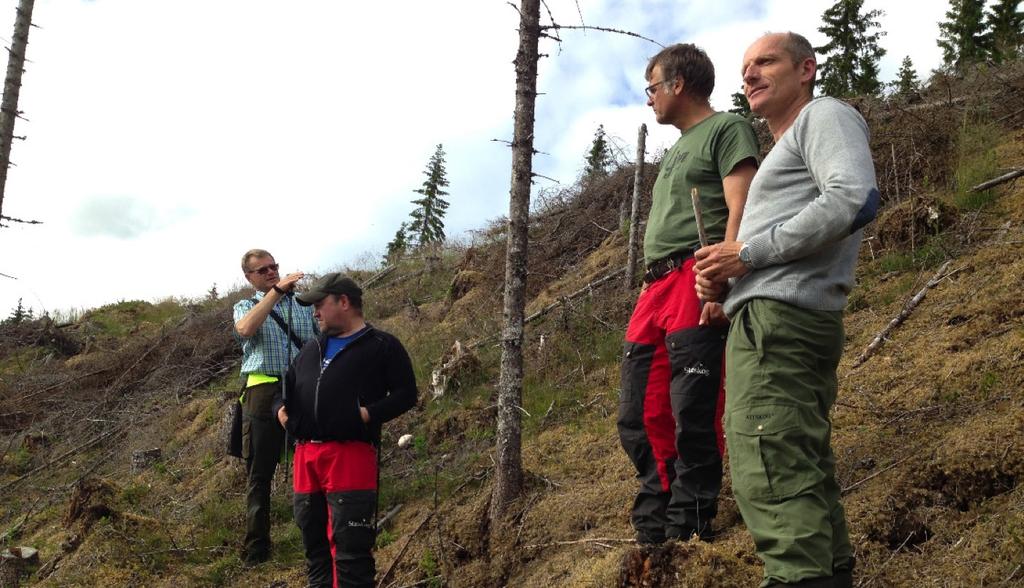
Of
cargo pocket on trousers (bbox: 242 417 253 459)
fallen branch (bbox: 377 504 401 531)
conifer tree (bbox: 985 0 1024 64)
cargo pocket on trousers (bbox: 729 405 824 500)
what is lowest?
fallen branch (bbox: 377 504 401 531)

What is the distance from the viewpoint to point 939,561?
2691 mm

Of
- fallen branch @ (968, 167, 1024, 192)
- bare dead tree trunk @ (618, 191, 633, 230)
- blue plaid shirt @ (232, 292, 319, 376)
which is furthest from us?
bare dead tree trunk @ (618, 191, 633, 230)

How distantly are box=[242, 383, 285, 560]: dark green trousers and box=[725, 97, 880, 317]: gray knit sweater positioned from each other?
4.24 meters

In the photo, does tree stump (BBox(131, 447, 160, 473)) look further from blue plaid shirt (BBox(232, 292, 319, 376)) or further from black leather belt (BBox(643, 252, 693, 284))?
black leather belt (BBox(643, 252, 693, 284))

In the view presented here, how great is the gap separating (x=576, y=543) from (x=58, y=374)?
12.7m

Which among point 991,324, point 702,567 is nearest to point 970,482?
point 702,567

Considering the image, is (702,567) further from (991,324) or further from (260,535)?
(260,535)

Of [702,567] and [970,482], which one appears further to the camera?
[970,482]

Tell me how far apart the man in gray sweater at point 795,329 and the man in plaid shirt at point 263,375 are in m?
3.95

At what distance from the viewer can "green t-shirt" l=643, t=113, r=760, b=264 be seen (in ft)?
9.97

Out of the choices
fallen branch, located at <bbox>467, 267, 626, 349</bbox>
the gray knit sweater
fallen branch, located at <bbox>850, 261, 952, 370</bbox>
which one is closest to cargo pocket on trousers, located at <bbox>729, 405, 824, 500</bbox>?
the gray knit sweater

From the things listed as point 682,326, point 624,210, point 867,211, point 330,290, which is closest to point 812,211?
point 867,211

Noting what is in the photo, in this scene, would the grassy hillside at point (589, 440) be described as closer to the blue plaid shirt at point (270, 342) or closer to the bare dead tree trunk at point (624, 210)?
the bare dead tree trunk at point (624, 210)

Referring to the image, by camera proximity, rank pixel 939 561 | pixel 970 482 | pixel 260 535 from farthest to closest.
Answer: pixel 260 535 < pixel 970 482 < pixel 939 561
